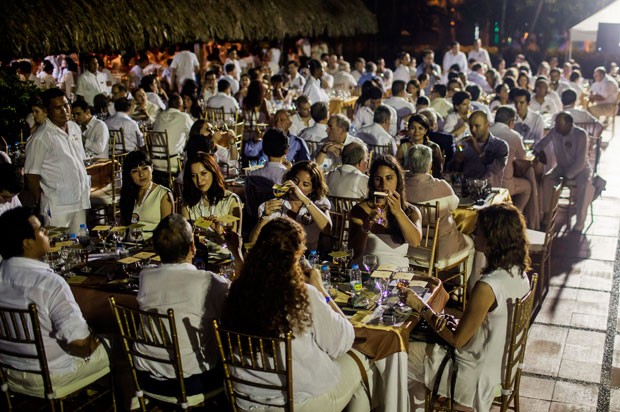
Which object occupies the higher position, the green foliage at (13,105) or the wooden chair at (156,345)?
the green foliage at (13,105)

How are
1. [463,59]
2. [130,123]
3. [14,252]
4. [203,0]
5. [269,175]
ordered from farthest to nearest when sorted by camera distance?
[463,59] → [203,0] → [130,123] → [269,175] → [14,252]

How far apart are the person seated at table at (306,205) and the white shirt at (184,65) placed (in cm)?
1050

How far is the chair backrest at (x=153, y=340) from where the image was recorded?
346 centimetres


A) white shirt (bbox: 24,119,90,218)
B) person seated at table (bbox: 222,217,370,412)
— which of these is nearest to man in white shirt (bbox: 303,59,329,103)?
white shirt (bbox: 24,119,90,218)

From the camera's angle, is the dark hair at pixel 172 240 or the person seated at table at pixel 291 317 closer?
the person seated at table at pixel 291 317

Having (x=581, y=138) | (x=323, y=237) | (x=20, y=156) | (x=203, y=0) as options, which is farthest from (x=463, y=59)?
(x=323, y=237)

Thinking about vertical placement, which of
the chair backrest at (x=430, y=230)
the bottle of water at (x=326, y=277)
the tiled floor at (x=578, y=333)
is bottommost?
the tiled floor at (x=578, y=333)

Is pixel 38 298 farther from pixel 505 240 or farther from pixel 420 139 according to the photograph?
pixel 420 139

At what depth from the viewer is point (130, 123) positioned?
8.73 metres

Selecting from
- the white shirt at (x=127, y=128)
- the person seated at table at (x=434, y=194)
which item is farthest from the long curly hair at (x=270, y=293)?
the white shirt at (x=127, y=128)

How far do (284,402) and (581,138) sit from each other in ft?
18.4

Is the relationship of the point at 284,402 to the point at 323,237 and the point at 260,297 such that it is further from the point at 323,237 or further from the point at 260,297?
the point at 323,237

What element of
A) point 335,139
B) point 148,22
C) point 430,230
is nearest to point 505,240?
point 430,230

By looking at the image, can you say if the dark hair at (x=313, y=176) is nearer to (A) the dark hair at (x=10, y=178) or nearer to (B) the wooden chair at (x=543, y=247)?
(A) the dark hair at (x=10, y=178)
